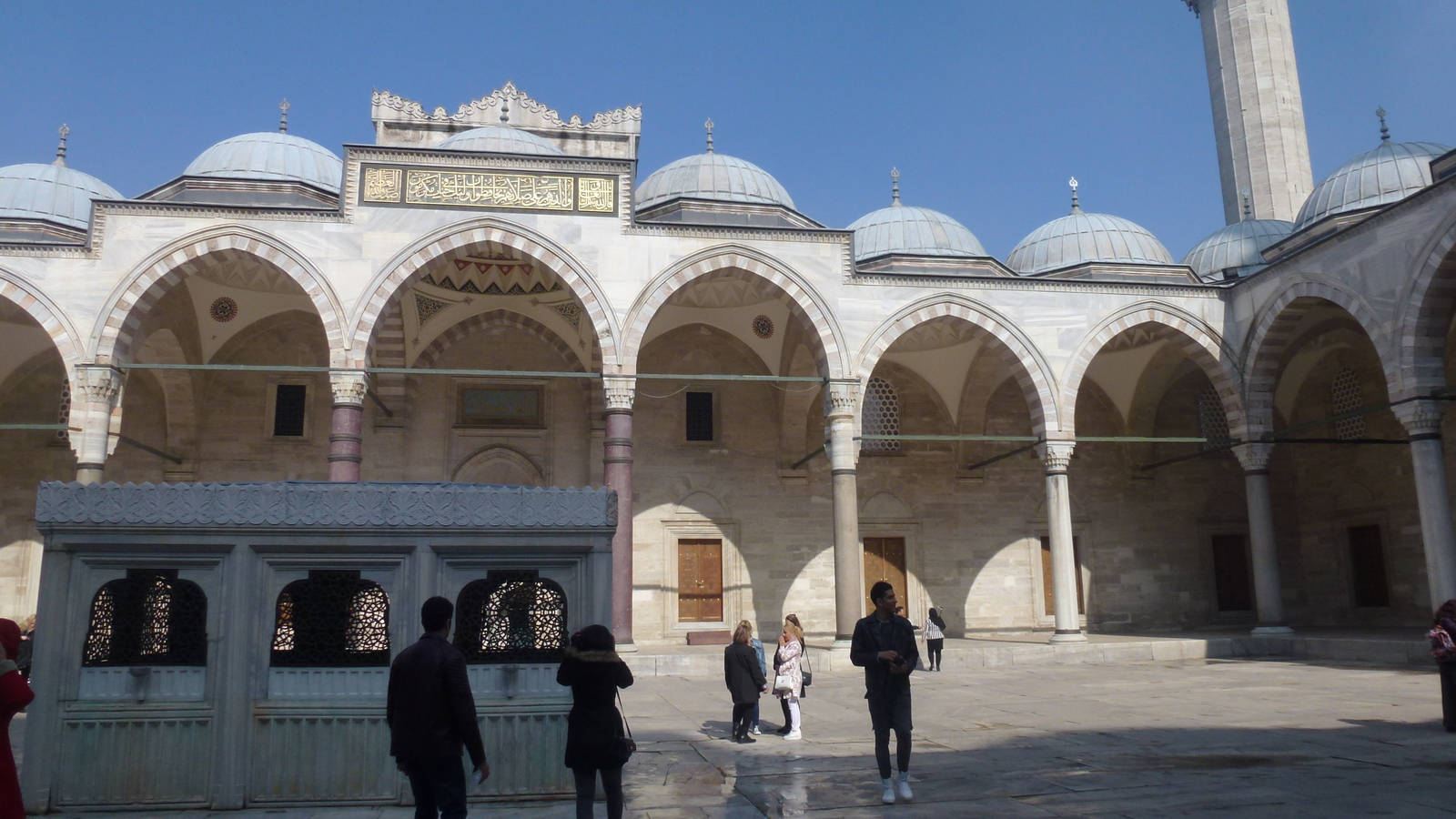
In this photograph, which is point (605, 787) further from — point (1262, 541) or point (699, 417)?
point (1262, 541)

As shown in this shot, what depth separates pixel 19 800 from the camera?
136 inches

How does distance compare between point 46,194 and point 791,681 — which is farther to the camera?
point 46,194

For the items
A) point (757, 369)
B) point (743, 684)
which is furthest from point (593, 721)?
point (757, 369)

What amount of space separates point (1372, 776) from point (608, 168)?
34.0ft

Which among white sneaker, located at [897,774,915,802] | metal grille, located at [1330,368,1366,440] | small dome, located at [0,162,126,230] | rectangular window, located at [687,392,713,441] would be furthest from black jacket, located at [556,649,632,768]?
metal grille, located at [1330,368,1366,440]

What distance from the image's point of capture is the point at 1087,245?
17328mm

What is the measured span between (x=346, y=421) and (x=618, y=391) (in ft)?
10.6

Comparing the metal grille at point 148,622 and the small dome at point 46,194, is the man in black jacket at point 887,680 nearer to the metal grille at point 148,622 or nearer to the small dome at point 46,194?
the metal grille at point 148,622

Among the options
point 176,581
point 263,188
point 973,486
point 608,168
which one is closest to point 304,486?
point 176,581

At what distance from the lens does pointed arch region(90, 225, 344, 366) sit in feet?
38.6

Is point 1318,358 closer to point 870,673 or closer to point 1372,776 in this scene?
point 1372,776

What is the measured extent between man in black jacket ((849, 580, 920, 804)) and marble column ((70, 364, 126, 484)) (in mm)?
10390

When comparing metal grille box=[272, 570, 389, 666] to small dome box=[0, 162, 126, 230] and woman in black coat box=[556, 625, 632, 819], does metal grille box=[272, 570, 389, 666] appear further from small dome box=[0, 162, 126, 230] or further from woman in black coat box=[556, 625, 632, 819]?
→ small dome box=[0, 162, 126, 230]

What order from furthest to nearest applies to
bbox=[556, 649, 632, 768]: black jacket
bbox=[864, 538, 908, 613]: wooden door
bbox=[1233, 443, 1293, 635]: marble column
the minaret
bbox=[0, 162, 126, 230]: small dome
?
the minaret < bbox=[864, 538, 908, 613]: wooden door < bbox=[0, 162, 126, 230]: small dome < bbox=[1233, 443, 1293, 635]: marble column < bbox=[556, 649, 632, 768]: black jacket
